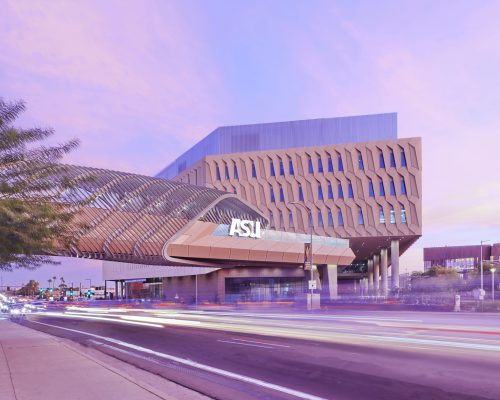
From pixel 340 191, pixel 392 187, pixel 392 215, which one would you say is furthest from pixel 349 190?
pixel 392 215

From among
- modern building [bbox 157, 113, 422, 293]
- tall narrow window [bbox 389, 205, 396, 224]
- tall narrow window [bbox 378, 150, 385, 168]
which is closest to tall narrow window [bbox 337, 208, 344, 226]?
modern building [bbox 157, 113, 422, 293]

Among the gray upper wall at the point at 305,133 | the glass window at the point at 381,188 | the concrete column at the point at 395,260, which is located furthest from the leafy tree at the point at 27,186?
the gray upper wall at the point at 305,133

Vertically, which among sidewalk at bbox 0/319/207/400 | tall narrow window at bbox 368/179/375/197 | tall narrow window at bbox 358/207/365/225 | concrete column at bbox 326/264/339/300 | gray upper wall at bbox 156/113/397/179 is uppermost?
gray upper wall at bbox 156/113/397/179

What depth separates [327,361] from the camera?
1322cm

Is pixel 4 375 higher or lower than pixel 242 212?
lower

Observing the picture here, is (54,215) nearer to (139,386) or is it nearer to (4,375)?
(4,375)

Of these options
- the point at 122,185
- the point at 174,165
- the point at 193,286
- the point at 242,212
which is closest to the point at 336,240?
the point at 242,212

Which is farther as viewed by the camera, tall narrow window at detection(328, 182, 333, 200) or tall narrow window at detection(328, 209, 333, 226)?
tall narrow window at detection(328, 182, 333, 200)

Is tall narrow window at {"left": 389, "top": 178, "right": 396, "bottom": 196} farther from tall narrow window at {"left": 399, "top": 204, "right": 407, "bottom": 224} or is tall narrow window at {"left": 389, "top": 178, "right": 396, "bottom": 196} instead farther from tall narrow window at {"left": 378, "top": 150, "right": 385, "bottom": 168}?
tall narrow window at {"left": 378, "top": 150, "right": 385, "bottom": 168}

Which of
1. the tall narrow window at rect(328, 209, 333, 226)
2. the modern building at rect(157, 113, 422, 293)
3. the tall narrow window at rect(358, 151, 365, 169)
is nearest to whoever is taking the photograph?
the modern building at rect(157, 113, 422, 293)

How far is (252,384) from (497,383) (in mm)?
4640

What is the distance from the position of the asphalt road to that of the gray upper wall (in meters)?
63.8

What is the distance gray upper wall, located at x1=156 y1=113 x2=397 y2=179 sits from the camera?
276 feet

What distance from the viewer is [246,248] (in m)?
61.1
